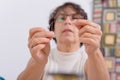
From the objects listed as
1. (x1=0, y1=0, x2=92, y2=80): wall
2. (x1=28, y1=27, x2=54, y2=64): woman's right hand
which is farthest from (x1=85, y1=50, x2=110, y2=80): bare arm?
(x1=0, y1=0, x2=92, y2=80): wall

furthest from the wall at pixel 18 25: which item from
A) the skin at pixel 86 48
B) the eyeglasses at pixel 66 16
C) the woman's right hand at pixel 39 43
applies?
the woman's right hand at pixel 39 43

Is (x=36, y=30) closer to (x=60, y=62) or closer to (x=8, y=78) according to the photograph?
(x=60, y=62)

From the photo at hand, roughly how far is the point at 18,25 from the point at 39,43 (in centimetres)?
90

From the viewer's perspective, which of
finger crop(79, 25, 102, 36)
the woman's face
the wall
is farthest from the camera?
the wall

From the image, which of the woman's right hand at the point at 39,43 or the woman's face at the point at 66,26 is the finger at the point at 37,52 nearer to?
the woman's right hand at the point at 39,43

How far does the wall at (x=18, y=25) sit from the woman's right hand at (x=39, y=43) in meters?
0.83

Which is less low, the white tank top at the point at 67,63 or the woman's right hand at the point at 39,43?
the woman's right hand at the point at 39,43

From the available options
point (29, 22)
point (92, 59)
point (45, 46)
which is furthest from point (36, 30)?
point (29, 22)

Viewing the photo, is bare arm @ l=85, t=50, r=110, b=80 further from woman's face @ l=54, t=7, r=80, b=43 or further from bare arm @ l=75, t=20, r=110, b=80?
woman's face @ l=54, t=7, r=80, b=43

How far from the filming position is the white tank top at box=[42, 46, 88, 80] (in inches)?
28.7

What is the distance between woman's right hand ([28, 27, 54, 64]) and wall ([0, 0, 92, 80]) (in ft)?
2.72

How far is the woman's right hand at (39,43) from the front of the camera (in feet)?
1.69

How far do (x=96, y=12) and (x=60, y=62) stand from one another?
2.36ft

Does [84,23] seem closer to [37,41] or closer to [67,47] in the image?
[37,41]
